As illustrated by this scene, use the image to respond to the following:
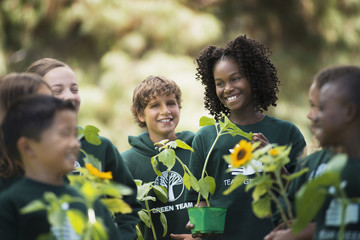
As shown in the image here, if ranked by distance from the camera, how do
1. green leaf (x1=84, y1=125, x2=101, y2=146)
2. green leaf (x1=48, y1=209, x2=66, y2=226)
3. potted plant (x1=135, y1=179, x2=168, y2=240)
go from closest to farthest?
green leaf (x1=48, y1=209, x2=66, y2=226), green leaf (x1=84, y1=125, x2=101, y2=146), potted plant (x1=135, y1=179, x2=168, y2=240)

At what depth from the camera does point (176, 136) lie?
160 inches

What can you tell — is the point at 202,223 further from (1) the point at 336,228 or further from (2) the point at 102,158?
(1) the point at 336,228

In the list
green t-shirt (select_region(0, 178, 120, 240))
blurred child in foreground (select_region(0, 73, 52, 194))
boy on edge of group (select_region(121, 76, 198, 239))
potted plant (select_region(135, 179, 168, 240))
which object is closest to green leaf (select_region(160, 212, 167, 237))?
potted plant (select_region(135, 179, 168, 240))

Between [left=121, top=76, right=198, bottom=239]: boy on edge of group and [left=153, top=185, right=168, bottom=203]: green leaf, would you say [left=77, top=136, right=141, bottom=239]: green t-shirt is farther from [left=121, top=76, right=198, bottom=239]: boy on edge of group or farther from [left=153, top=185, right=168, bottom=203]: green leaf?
[left=121, top=76, right=198, bottom=239]: boy on edge of group

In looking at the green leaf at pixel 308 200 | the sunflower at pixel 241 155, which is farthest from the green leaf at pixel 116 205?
the green leaf at pixel 308 200

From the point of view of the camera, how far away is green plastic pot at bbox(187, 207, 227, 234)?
2930 millimetres

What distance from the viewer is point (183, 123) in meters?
7.92

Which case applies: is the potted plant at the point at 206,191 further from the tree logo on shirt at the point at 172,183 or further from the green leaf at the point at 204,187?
the tree logo on shirt at the point at 172,183

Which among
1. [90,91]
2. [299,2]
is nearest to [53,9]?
[90,91]

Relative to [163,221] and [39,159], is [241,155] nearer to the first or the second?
[39,159]

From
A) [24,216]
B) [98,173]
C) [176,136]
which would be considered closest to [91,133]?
[98,173]

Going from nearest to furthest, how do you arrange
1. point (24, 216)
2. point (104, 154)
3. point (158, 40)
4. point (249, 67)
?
point (24, 216) < point (104, 154) < point (249, 67) < point (158, 40)

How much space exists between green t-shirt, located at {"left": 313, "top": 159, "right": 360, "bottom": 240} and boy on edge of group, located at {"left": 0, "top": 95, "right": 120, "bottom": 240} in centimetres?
86

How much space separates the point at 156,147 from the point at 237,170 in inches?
26.4
